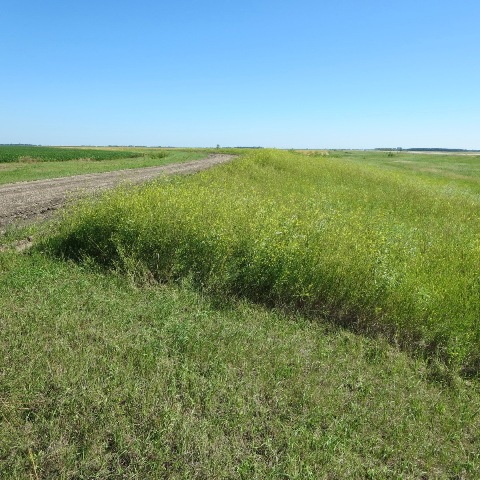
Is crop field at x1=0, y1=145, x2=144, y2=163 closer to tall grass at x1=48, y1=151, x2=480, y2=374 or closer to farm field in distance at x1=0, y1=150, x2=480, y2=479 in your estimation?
farm field in distance at x1=0, y1=150, x2=480, y2=479

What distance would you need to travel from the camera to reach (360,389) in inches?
139

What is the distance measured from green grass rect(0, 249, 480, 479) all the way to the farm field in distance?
0.01 m

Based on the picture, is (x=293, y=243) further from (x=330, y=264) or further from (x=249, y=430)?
(x=249, y=430)

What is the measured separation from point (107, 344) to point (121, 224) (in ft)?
9.53

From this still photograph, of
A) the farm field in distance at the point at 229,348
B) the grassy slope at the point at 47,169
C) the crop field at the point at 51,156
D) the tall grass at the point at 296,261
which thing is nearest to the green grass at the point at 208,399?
the farm field in distance at the point at 229,348

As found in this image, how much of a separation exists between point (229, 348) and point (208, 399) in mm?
820

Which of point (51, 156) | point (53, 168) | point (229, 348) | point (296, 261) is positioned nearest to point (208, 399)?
point (229, 348)

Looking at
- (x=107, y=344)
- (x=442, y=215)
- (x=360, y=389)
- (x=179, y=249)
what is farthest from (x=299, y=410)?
(x=442, y=215)

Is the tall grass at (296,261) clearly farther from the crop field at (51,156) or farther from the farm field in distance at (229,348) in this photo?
the crop field at (51,156)

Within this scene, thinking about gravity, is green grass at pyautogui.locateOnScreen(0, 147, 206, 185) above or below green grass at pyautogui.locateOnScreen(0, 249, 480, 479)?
above

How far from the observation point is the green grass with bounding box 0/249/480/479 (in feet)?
8.30

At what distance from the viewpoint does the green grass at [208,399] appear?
8.30 ft

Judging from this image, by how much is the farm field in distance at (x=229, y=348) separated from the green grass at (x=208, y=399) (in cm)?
1

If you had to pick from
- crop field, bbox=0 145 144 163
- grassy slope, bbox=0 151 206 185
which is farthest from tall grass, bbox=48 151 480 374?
crop field, bbox=0 145 144 163
